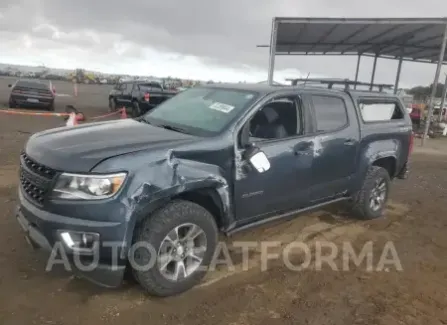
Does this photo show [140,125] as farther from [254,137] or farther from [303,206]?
[303,206]

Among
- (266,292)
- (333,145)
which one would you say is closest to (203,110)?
(333,145)

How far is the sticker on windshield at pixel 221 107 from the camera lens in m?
3.93

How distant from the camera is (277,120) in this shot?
4.19 meters

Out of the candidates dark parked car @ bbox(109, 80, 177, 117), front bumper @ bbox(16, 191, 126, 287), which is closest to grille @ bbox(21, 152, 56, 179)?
front bumper @ bbox(16, 191, 126, 287)

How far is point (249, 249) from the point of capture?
4.47m

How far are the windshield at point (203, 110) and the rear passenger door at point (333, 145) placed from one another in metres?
0.93

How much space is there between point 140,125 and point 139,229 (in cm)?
128

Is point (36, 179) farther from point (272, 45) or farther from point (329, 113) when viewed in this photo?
point (272, 45)

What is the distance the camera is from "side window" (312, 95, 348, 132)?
4504 millimetres

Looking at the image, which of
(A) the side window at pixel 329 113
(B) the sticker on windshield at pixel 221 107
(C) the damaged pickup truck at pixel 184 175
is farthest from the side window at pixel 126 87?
(B) the sticker on windshield at pixel 221 107

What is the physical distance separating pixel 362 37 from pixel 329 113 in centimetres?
1400

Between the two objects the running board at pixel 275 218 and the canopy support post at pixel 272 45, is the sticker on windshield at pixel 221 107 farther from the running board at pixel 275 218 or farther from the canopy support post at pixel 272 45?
the canopy support post at pixel 272 45

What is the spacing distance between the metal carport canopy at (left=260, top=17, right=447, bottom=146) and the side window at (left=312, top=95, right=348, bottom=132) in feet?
30.8

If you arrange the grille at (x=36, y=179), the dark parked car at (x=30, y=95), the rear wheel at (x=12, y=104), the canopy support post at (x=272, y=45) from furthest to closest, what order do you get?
the rear wheel at (x=12, y=104) < the dark parked car at (x=30, y=95) < the canopy support post at (x=272, y=45) < the grille at (x=36, y=179)
